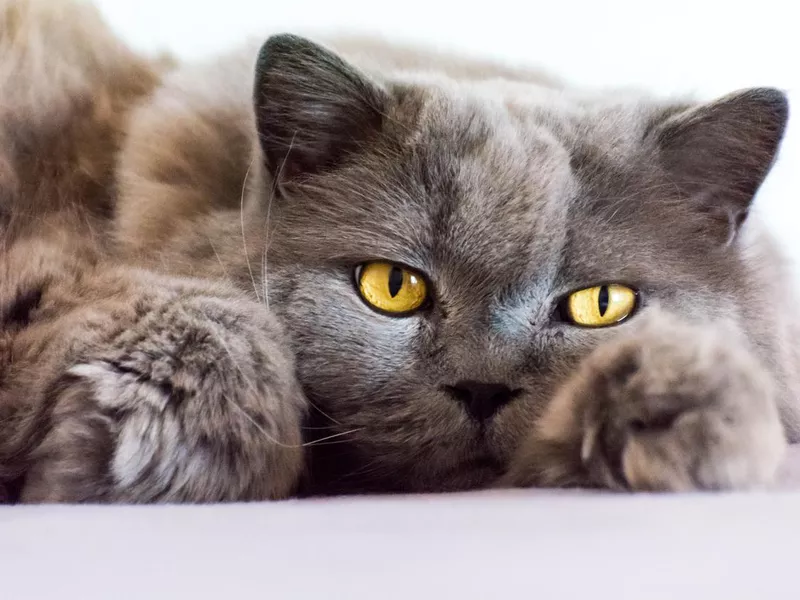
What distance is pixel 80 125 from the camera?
1.46 m

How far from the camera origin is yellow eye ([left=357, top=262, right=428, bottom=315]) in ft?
3.58

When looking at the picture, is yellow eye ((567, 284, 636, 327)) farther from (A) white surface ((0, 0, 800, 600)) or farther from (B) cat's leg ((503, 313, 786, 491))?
(A) white surface ((0, 0, 800, 600))

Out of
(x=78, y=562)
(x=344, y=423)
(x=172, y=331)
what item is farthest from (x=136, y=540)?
(x=344, y=423)


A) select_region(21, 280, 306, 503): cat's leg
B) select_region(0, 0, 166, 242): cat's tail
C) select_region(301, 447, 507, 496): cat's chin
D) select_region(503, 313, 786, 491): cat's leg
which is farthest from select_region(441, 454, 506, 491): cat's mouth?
select_region(0, 0, 166, 242): cat's tail

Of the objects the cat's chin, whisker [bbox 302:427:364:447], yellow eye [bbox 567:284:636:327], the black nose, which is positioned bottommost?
the cat's chin

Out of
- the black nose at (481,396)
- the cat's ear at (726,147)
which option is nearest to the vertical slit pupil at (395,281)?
the black nose at (481,396)

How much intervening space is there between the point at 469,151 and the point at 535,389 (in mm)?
357

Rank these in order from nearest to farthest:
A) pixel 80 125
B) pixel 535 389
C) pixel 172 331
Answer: pixel 172 331 < pixel 535 389 < pixel 80 125

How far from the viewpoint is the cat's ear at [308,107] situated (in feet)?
3.73

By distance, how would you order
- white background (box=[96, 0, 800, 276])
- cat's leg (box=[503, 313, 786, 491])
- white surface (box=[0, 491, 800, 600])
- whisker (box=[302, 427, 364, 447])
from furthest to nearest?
white background (box=[96, 0, 800, 276]) < whisker (box=[302, 427, 364, 447]) < cat's leg (box=[503, 313, 786, 491]) < white surface (box=[0, 491, 800, 600])

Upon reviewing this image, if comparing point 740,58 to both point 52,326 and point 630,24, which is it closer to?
point 630,24

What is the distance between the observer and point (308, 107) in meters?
1.16

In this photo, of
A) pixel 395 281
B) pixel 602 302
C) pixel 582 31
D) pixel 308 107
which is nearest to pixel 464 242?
pixel 395 281

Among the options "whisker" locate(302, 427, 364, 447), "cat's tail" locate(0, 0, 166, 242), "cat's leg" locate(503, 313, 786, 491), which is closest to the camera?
"cat's leg" locate(503, 313, 786, 491)
